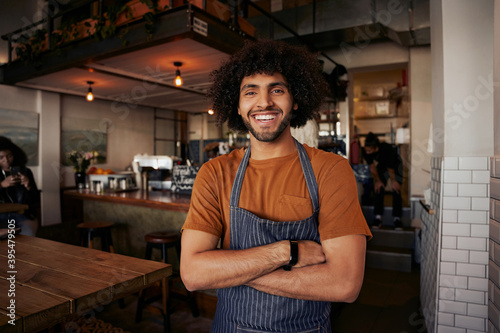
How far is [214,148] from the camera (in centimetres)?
595

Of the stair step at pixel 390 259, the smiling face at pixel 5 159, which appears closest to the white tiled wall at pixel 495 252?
the stair step at pixel 390 259

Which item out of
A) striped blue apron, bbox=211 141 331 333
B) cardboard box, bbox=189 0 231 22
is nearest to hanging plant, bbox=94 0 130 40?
cardboard box, bbox=189 0 231 22

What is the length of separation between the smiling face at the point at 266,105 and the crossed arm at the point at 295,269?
485 millimetres

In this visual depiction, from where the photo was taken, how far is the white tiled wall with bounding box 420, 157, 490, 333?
7.85ft

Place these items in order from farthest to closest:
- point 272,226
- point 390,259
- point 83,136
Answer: point 83,136
point 390,259
point 272,226

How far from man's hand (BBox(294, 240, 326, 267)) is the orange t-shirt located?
0.05 meters

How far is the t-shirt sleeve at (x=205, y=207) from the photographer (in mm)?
1372

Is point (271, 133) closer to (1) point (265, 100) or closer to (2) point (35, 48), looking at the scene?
(1) point (265, 100)

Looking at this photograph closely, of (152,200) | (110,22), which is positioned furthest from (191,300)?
(110,22)

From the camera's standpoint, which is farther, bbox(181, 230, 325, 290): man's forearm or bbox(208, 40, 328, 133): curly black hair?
bbox(208, 40, 328, 133): curly black hair

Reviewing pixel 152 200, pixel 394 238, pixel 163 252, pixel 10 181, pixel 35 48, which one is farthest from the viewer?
pixel 35 48

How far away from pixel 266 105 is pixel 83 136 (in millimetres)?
7531

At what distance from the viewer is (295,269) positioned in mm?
1257

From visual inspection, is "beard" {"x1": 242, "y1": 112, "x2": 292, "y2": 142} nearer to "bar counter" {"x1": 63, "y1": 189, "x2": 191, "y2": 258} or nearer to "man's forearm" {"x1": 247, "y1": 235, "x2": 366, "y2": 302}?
"man's forearm" {"x1": 247, "y1": 235, "x2": 366, "y2": 302}
